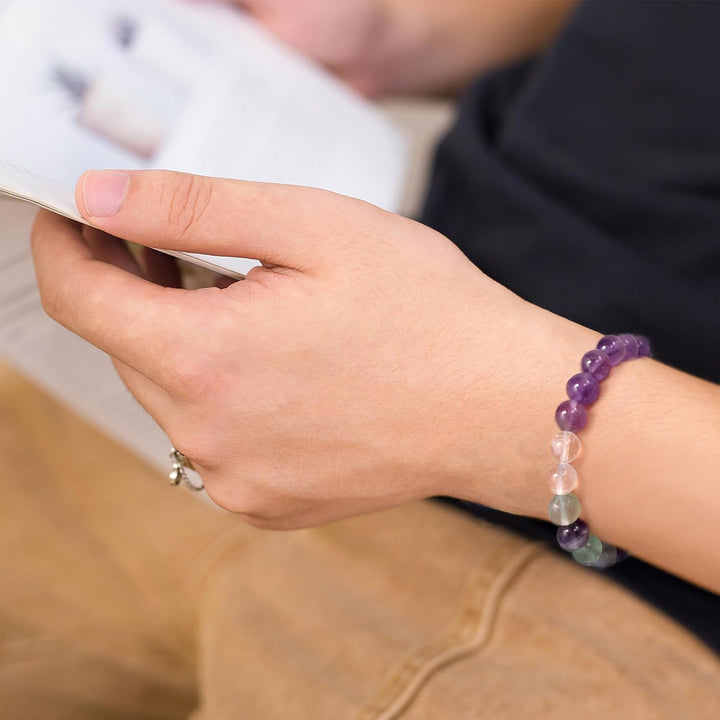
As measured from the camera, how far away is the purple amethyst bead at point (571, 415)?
19.7 inches

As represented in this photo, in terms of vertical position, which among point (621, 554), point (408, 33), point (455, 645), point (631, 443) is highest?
point (408, 33)

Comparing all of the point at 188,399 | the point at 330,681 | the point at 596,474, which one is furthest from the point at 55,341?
the point at 596,474

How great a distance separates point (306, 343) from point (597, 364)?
20 centimetres

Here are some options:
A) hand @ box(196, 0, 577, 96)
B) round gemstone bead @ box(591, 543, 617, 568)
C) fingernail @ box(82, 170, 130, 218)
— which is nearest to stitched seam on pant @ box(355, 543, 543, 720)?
round gemstone bead @ box(591, 543, 617, 568)

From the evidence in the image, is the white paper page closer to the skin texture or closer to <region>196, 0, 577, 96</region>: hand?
the skin texture

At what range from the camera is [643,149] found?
2.43 feet

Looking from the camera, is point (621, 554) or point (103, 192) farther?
point (621, 554)

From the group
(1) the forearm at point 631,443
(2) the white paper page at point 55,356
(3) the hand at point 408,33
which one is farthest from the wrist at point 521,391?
(3) the hand at point 408,33

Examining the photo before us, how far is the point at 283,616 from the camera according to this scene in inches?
28.3

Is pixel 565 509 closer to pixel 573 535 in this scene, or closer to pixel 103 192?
pixel 573 535

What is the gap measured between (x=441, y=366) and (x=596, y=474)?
0.46 feet

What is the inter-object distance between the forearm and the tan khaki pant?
0.13m

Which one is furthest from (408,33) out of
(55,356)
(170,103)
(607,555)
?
(607,555)

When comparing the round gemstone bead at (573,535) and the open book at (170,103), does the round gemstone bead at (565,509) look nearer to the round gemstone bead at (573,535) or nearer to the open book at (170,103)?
the round gemstone bead at (573,535)
